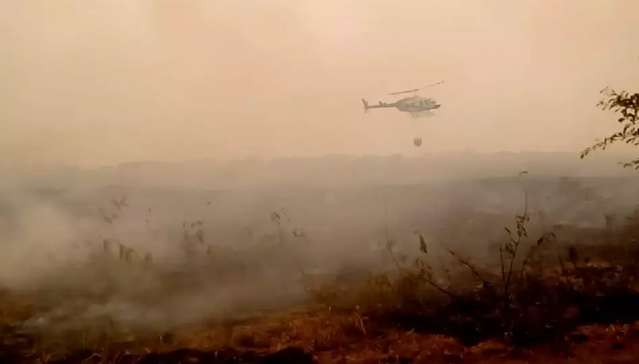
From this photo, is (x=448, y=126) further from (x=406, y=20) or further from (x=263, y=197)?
(x=263, y=197)

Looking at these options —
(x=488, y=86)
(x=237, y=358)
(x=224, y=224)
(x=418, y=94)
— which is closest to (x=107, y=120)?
(x=224, y=224)

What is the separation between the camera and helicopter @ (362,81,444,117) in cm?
163

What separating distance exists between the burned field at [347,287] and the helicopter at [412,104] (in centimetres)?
19

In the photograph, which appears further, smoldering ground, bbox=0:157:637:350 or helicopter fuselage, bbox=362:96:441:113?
helicopter fuselage, bbox=362:96:441:113

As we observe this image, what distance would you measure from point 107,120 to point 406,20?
727mm

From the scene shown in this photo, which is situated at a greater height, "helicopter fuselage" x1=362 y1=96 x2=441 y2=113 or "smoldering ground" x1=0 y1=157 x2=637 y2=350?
"helicopter fuselage" x1=362 y1=96 x2=441 y2=113

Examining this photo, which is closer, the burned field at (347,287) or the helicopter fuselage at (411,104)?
the burned field at (347,287)

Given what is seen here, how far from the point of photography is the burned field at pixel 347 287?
4.80 ft

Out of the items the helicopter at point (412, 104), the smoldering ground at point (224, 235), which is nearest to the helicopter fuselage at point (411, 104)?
the helicopter at point (412, 104)

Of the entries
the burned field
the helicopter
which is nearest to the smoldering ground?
the burned field

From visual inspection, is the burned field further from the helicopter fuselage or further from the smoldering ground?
the helicopter fuselage

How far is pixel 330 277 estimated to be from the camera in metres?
1.55

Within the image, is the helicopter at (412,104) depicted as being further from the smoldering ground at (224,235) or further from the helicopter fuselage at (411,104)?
the smoldering ground at (224,235)

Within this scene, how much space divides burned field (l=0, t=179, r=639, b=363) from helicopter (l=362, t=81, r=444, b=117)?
186 mm
